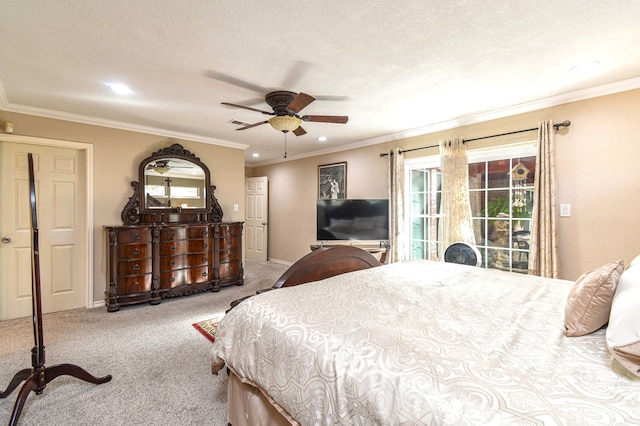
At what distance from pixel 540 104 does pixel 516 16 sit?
1778 mm

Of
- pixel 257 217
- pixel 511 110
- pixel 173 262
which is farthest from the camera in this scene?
pixel 257 217

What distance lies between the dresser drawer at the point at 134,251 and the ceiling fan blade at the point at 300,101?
264cm

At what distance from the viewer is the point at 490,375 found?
2.74 feet

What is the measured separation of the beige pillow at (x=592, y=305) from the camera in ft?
3.59

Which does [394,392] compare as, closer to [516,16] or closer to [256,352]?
[256,352]

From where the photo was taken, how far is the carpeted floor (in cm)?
178

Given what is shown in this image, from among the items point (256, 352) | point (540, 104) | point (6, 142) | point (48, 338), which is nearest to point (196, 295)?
point (48, 338)

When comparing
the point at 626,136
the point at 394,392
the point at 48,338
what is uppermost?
the point at 626,136

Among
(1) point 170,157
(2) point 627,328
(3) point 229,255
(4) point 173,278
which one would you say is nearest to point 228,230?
(3) point 229,255

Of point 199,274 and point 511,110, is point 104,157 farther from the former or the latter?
point 511,110

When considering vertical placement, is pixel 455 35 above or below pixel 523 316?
above

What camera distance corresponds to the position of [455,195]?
144 inches

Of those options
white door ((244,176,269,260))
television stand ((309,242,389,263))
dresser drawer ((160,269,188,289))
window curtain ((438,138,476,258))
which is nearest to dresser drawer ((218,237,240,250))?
dresser drawer ((160,269,188,289))

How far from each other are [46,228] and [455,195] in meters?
5.05
